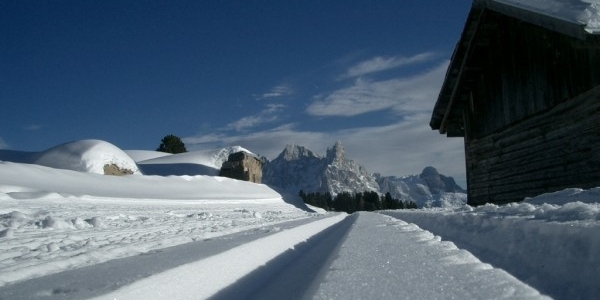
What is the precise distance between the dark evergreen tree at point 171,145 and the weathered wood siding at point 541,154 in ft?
126

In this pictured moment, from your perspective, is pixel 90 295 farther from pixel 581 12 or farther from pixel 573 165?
pixel 573 165

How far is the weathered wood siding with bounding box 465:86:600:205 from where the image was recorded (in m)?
6.91

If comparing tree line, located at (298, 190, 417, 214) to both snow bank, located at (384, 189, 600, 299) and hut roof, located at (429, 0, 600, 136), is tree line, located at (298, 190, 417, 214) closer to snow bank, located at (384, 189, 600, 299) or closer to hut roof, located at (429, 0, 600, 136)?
hut roof, located at (429, 0, 600, 136)

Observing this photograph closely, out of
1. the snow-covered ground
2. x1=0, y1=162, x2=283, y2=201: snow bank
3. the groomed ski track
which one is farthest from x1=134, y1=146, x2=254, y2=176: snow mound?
the groomed ski track

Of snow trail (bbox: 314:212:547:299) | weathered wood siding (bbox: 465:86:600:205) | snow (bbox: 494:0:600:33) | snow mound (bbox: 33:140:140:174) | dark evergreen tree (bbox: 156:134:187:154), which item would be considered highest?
dark evergreen tree (bbox: 156:134:187:154)

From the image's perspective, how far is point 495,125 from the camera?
10.2 metres

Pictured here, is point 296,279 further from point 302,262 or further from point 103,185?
point 103,185

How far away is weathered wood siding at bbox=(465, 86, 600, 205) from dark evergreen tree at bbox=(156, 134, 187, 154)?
38554 mm

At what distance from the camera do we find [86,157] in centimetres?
1636

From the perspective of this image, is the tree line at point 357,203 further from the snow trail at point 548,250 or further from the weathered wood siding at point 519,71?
the snow trail at point 548,250

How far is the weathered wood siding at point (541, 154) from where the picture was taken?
6.91 meters

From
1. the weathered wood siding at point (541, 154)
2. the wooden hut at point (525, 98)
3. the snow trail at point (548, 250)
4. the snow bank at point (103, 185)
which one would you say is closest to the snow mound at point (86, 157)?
the snow bank at point (103, 185)

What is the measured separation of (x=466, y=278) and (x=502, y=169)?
965cm

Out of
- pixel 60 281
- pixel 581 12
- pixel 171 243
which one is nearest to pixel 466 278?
pixel 60 281
